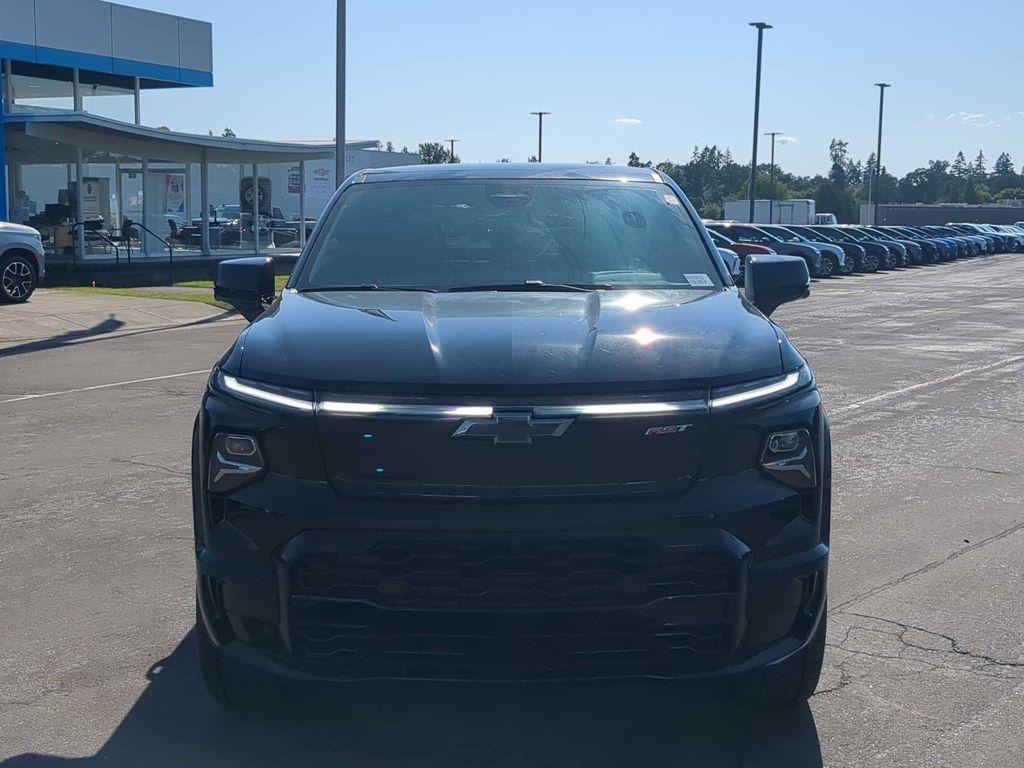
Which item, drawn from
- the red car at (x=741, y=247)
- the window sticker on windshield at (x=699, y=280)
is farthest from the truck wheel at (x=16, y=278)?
the window sticker on windshield at (x=699, y=280)

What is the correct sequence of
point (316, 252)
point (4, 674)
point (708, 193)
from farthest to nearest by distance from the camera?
1. point (708, 193)
2. point (316, 252)
3. point (4, 674)

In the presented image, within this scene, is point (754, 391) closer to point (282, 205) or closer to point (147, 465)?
point (147, 465)

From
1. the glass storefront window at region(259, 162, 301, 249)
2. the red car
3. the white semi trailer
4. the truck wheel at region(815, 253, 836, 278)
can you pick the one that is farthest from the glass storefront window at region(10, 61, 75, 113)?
the white semi trailer

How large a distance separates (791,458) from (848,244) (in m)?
39.4

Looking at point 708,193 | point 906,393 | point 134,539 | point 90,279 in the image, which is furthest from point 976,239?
point 708,193

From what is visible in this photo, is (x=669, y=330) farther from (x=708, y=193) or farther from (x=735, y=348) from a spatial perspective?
(x=708, y=193)

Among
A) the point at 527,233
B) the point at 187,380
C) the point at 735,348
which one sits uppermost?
the point at 527,233

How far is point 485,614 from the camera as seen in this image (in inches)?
126

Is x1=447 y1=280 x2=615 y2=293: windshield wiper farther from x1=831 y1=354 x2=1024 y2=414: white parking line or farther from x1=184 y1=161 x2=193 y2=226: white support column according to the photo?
x1=184 y1=161 x2=193 y2=226: white support column

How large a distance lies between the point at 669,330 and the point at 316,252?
171cm

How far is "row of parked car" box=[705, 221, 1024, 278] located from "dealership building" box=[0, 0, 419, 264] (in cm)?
1152

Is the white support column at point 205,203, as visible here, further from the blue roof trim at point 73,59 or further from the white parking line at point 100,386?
the white parking line at point 100,386

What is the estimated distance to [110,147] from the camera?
29625 mm

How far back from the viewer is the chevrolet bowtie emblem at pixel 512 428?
3275mm
